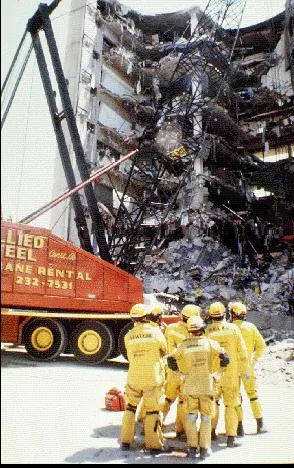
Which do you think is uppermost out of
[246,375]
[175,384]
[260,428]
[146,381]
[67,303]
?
Result: [67,303]

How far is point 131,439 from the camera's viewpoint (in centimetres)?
410

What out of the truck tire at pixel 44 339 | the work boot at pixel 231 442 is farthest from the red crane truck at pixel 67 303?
the work boot at pixel 231 442

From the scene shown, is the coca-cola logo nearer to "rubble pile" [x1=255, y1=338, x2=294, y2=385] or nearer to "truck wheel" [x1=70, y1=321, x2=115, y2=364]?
"truck wheel" [x1=70, y1=321, x2=115, y2=364]

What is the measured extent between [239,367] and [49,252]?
4254 mm

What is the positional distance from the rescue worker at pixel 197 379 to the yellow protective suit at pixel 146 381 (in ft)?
0.71

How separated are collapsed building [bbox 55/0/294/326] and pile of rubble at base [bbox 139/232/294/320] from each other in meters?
0.07

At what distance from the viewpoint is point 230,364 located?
4824mm

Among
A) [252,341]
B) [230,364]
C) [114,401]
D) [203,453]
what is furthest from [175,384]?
[252,341]

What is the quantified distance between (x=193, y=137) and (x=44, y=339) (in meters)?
18.9

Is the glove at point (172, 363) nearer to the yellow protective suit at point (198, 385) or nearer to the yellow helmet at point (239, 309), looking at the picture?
the yellow protective suit at point (198, 385)

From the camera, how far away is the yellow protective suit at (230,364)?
15.5 ft

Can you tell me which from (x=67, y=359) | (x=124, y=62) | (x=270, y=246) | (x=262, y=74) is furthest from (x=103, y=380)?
(x=262, y=74)

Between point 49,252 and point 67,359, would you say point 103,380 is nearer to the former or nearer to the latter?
point 67,359

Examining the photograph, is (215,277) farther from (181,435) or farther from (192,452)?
(192,452)
